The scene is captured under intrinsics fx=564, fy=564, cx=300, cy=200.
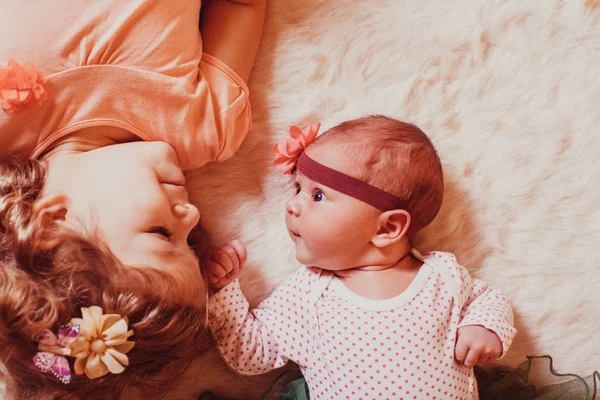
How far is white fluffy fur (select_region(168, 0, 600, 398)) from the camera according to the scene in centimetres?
116

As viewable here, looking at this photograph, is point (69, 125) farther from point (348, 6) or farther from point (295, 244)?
point (348, 6)

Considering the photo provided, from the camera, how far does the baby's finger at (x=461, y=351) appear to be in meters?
1.02

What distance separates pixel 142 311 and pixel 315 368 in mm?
357

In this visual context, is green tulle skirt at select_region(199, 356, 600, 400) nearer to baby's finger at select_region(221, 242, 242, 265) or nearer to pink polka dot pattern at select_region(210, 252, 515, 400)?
pink polka dot pattern at select_region(210, 252, 515, 400)

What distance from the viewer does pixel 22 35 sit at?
0.88 meters

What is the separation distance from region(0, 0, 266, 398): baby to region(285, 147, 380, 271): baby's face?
183mm

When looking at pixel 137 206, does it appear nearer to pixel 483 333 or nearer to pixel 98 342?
pixel 98 342

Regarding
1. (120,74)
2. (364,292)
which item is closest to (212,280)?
(364,292)

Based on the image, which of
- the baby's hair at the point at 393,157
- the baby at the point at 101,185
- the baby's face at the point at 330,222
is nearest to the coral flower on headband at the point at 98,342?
the baby at the point at 101,185

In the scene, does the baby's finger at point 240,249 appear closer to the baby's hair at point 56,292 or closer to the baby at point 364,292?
the baby at point 364,292

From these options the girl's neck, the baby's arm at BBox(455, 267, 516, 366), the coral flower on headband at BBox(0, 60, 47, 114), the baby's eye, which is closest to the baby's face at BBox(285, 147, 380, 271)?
the baby's eye

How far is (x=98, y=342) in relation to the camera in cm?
80

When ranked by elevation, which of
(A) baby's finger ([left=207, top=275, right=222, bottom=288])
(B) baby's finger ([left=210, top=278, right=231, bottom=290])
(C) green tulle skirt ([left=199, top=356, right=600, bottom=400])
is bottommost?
(C) green tulle skirt ([left=199, top=356, right=600, bottom=400])

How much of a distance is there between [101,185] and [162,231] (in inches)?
4.7
